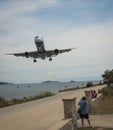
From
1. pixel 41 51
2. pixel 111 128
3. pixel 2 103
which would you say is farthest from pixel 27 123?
pixel 41 51

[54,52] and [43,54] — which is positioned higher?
[54,52]

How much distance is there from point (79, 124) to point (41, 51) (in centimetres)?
2480

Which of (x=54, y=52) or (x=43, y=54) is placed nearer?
(x=43, y=54)

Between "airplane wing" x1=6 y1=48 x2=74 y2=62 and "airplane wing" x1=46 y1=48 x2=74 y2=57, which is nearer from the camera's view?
"airplane wing" x1=6 y1=48 x2=74 y2=62

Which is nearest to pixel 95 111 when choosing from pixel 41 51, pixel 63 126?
pixel 63 126

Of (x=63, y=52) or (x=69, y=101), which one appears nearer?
(x=69, y=101)

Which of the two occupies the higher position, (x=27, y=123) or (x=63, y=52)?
(x=63, y=52)

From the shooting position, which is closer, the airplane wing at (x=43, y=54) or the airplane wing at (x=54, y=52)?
the airplane wing at (x=43, y=54)

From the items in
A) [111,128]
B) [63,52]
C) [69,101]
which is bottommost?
[111,128]

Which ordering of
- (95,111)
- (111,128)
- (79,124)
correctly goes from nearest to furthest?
(111,128) < (79,124) < (95,111)

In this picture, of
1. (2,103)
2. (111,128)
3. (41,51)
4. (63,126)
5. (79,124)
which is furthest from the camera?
(41,51)

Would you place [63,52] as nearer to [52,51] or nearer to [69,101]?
[52,51]

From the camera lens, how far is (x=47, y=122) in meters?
20.0

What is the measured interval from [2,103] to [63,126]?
2301 cm
